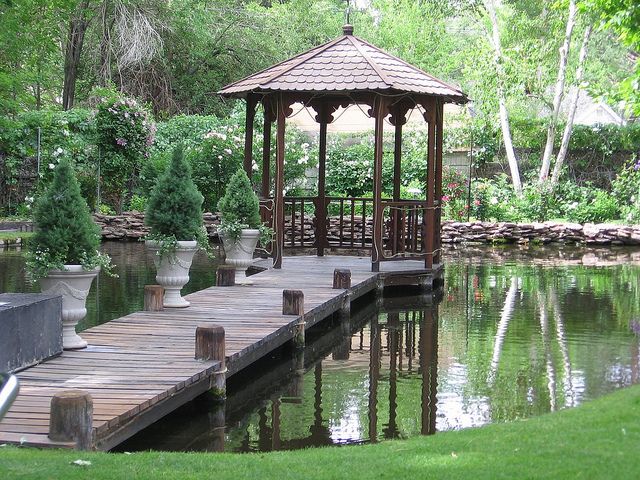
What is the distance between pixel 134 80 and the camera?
95.1 feet

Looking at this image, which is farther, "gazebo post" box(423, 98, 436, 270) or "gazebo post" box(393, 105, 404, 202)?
"gazebo post" box(393, 105, 404, 202)

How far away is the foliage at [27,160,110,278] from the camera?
769cm

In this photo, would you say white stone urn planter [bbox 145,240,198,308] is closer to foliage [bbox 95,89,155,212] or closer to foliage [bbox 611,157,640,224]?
foliage [bbox 95,89,155,212]

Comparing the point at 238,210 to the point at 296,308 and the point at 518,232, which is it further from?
the point at 518,232

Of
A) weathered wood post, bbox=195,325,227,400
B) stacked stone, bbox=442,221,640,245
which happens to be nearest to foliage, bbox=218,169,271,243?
weathered wood post, bbox=195,325,227,400

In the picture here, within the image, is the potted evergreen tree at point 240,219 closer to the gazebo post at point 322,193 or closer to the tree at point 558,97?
the gazebo post at point 322,193

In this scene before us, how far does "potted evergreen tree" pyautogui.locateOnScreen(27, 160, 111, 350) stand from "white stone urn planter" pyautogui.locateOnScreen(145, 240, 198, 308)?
7.34 ft

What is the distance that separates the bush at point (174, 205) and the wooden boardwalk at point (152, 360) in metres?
0.88

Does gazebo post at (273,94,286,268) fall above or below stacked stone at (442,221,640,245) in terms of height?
above

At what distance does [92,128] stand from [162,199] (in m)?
14.1

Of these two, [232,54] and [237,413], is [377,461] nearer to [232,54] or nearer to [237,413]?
[237,413]

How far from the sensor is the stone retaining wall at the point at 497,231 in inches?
914

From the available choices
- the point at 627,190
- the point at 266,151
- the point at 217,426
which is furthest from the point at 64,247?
the point at 627,190

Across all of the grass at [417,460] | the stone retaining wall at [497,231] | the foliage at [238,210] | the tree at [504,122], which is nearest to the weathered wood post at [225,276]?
the foliage at [238,210]
